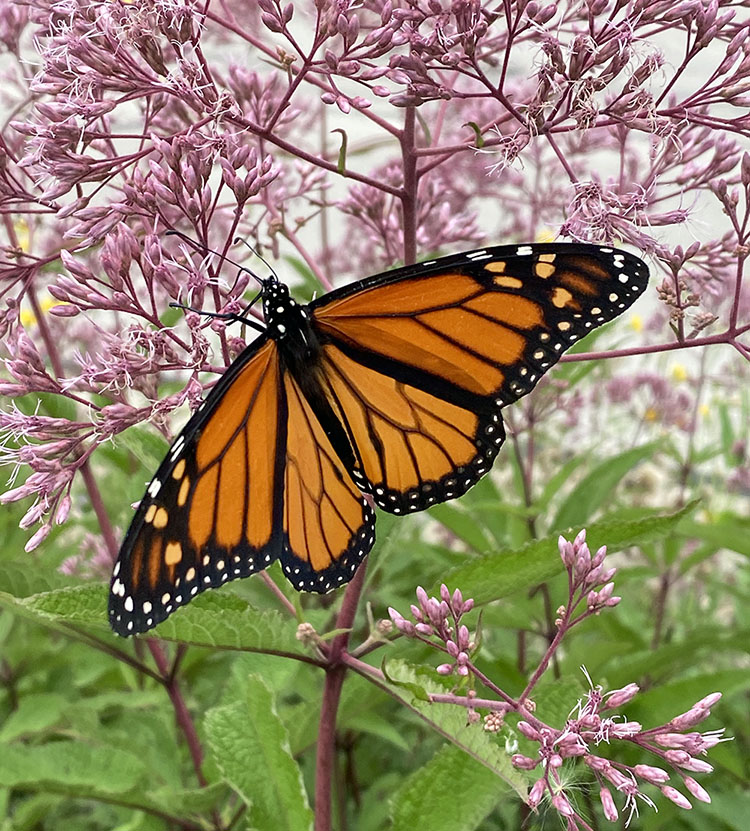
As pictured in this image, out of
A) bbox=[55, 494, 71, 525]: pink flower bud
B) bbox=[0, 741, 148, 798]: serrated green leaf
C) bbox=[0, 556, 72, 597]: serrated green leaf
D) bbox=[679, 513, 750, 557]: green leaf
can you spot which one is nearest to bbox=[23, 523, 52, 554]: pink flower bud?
bbox=[55, 494, 71, 525]: pink flower bud

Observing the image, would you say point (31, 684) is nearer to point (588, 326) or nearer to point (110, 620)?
point (110, 620)

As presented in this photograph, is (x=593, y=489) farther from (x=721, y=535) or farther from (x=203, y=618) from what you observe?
(x=203, y=618)

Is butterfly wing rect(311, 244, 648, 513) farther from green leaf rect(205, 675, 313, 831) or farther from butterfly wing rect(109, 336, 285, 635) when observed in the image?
green leaf rect(205, 675, 313, 831)

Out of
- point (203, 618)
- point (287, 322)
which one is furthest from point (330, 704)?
point (287, 322)

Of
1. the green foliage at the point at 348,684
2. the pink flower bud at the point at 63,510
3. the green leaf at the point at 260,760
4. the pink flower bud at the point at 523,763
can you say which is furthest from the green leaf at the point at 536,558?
the pink flower bud at the point at 63,510

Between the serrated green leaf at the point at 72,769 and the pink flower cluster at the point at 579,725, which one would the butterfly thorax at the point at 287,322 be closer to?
the pink flower cluster at the point at 579,725

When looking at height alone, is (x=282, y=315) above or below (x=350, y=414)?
above
